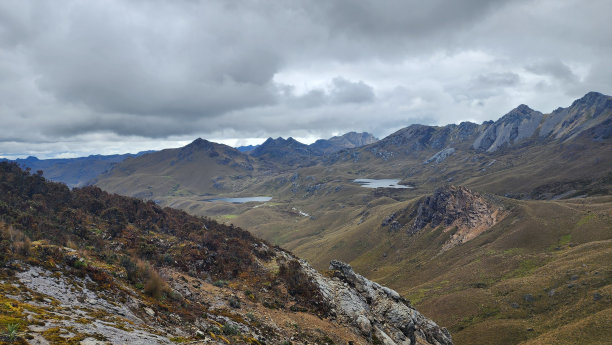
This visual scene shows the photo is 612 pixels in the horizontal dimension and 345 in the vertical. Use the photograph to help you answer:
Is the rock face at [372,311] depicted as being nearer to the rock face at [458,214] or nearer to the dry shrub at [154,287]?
the dry shrub at [154,287]

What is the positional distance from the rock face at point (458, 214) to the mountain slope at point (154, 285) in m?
90.5

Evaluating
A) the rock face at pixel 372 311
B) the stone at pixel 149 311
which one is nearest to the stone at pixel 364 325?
the rock face at pixel 372 311

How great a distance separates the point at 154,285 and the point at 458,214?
134923 millimetres

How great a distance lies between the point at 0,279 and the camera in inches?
599

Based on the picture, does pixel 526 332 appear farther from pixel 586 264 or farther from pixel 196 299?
pixel 196 299

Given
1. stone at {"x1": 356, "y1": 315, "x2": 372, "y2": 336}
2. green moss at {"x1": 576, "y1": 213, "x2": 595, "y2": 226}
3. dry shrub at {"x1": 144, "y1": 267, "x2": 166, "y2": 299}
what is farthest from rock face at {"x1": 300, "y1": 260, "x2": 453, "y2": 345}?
green moss at {"x1": 576, "y1": 213, "x2": 595, "y2": 226}

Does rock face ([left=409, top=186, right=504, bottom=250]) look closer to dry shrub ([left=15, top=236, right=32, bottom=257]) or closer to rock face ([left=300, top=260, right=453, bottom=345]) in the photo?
rock face ([left=300, top=260, right=453, bottom=345])

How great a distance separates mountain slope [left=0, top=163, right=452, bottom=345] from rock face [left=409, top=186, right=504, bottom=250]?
297 feet

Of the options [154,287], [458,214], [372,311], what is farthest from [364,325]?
[458,214]

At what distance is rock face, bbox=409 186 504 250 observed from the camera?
11794 centimetres

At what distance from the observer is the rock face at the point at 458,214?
117938mm

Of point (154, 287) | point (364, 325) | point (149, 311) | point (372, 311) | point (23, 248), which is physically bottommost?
point (372, 311)

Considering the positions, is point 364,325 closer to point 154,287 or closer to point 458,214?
point 154,287

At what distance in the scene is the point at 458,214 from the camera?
130m
